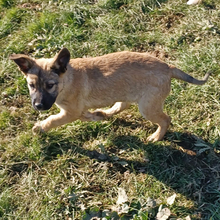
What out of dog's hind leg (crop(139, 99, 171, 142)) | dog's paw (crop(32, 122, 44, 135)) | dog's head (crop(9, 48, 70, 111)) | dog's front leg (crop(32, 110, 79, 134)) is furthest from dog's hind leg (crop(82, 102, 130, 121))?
dog's head (crop(9, 48, 70, 111))

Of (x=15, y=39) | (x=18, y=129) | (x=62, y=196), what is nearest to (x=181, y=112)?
(x=62, y=196)

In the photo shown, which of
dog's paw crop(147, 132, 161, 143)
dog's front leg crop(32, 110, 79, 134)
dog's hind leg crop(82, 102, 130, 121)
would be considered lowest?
dog's paw crop(147, 132, 161, 143)

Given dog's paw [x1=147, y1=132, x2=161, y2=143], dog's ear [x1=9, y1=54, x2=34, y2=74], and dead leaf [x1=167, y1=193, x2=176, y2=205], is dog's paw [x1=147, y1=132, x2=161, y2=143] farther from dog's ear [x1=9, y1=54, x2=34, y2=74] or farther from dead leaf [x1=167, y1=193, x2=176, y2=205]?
dog's ear [x1=9, y1=54, x2=34, y2=74]

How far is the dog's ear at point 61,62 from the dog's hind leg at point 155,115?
4.69 ft

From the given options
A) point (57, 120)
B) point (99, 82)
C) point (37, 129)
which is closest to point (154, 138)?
point (99, 82)

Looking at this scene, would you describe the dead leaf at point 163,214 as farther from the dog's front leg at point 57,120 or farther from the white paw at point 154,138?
the dog's front leg at point 57,120

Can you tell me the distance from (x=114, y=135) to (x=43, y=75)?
1.87 m

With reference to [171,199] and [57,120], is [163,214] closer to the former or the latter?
[171,199]

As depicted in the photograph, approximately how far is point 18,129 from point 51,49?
2321mm

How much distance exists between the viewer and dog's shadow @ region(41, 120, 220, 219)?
15.9ft

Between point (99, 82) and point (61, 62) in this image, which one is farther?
point (99, 82)

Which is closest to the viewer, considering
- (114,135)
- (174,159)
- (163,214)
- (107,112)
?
(163,214)

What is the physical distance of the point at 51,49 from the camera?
23.8 ft

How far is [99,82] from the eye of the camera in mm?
5152
